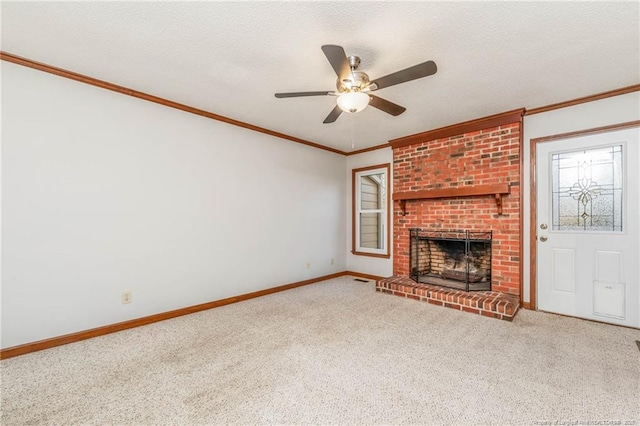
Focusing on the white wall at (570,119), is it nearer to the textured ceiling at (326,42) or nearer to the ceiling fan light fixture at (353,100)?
the textured ceiling at (326,42)

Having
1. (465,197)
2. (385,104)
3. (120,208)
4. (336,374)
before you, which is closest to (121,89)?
(120,208)

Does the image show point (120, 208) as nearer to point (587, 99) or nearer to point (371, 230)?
point (371, 230)

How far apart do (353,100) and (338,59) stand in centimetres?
42

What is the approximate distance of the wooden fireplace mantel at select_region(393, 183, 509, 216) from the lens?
3.55 meters

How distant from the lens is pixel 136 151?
9.78 ft

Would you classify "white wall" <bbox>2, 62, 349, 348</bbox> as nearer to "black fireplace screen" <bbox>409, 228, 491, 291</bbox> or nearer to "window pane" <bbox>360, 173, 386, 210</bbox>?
"window pane" <bbox>360, 173, 386, 210</bbox>

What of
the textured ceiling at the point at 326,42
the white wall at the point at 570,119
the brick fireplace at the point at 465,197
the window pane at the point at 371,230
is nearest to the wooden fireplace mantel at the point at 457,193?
the brick fireplace at the point at 465,197

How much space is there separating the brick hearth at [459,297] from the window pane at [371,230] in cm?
124

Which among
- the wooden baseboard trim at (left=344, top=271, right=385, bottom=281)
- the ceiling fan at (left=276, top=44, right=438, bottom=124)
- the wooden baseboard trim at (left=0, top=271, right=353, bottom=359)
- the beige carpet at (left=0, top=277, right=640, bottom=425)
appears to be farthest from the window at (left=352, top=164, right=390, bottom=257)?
the ceiling fan at (left=276, top=44, right=438, bottom=124)

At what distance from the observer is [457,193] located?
154 inches

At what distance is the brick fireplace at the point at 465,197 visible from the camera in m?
3.52

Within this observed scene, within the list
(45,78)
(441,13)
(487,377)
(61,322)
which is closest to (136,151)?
(45,78)

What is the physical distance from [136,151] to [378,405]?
316cm

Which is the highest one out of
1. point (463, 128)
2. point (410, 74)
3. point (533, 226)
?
point (463, 128)
